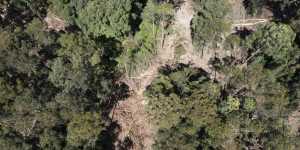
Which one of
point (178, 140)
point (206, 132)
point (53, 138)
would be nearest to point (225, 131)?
point (206, 132)

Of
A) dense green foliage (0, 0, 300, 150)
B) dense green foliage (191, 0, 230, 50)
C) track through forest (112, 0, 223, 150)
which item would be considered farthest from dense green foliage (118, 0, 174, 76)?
dense green foliage (191, 0, 230, 50)

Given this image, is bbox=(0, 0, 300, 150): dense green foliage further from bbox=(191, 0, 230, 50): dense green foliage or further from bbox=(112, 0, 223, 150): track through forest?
bbox=(112, 0, 223, 150): track through forest

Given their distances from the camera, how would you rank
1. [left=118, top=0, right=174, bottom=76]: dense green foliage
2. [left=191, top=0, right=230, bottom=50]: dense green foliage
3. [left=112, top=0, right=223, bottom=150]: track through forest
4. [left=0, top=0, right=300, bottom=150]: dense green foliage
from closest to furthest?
1. [left=0, top=0, right=300, bottom=150]: dense green foliage
2. [left=112, top=0, right=223, bottom=150]: track through forest
3. [left=191, top=0, right=230, bottom=50]: dense green foliage
4. [left=118, top=0, right=174, bottom=76]: dense green foliage

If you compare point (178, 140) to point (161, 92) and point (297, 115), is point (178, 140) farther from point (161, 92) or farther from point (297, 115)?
point (297, 115)

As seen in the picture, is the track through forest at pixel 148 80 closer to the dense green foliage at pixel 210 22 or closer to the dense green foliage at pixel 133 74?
the dense green foliage at pixel 133 74

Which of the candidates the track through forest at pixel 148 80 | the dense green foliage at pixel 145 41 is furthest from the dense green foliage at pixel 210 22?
the dense green foliage at pixel 145 41

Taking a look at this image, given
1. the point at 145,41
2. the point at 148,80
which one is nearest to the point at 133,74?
the point at 148,80

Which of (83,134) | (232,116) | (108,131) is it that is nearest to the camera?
(83,134)

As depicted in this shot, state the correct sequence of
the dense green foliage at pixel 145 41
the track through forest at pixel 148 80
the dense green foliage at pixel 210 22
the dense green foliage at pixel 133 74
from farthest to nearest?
the dense green foliage at pixel 145 41
the dense green foliage at pixel 210 22
the track through forest at pixel 148 80
the dense green foliage at pixel 133 74

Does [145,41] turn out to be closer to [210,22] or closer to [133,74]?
[133,74]

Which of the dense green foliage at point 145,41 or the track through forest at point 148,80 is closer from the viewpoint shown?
the track through forest at point 148,80

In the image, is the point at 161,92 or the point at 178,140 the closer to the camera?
the point at 178,140
